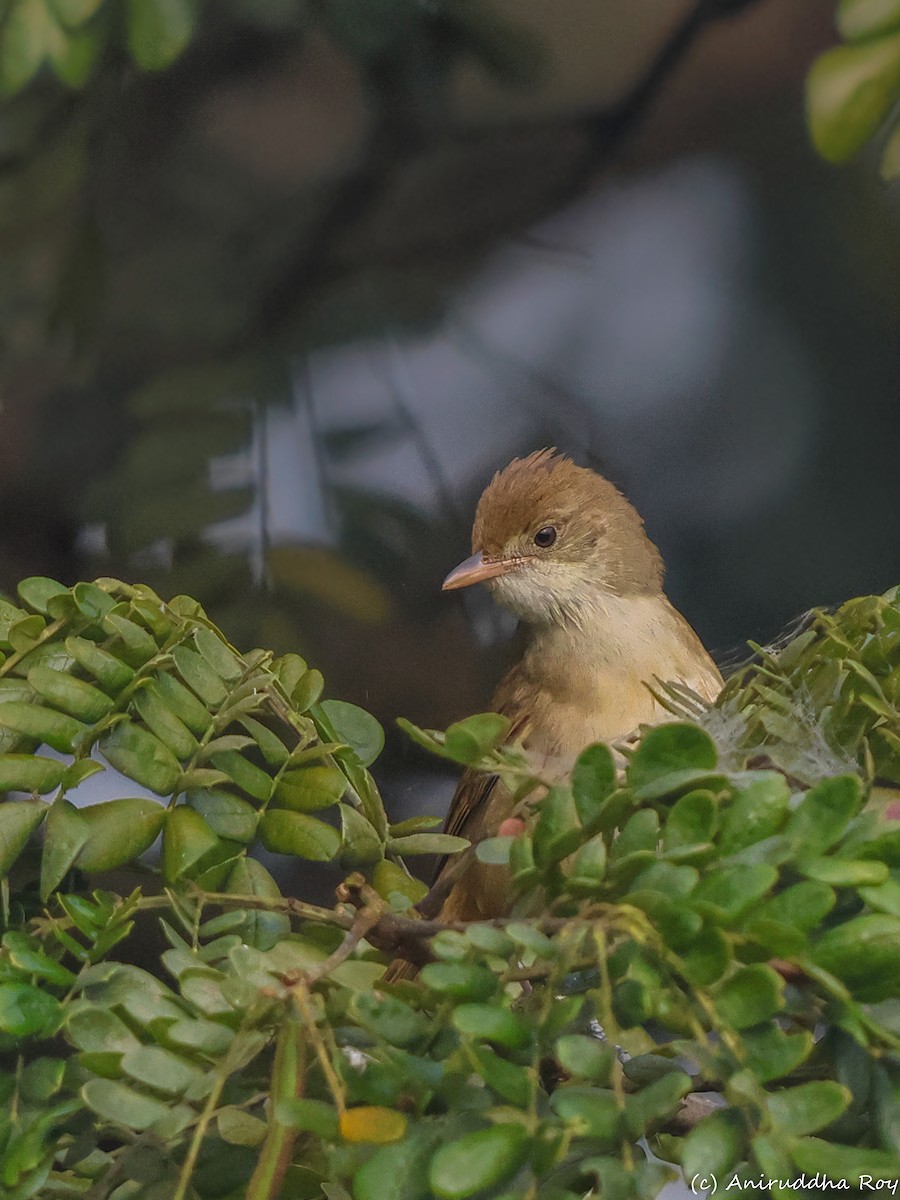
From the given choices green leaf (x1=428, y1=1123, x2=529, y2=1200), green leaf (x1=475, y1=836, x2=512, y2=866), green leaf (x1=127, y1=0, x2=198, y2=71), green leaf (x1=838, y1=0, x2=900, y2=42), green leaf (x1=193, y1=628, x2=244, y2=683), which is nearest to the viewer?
green leaf (x1=428, y1=1123, x2=529, y2=1200)

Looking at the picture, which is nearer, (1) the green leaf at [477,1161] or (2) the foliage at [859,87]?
(1) the green leaf at [477,1161]

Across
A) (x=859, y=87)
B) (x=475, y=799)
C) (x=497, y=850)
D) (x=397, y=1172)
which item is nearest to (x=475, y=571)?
(x=475, y=799)

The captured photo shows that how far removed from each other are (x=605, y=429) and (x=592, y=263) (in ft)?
0.60

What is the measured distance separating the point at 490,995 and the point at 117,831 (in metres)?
0.25

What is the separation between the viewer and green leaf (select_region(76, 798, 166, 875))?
0.60m

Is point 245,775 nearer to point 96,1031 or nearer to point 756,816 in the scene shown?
point 96,1031

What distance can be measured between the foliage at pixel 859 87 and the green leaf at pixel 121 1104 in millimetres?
1138

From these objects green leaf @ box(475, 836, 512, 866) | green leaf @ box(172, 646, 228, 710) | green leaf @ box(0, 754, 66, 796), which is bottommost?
Result: green leaf @ box(475, 836, 512, 866)

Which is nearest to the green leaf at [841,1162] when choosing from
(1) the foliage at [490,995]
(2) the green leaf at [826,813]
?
(1) the foliage at [490,995]

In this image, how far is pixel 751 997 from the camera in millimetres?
423

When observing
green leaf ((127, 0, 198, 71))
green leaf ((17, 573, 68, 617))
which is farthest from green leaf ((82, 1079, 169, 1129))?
green leaf ((127, 0, 198, 71))

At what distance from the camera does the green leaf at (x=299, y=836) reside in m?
0.62

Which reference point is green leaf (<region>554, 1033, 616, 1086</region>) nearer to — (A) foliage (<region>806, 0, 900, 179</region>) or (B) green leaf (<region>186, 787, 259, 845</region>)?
(B) green leaf (<region>186, 787, 259, 845</region>)

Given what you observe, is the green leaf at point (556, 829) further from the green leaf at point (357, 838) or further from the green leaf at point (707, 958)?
the green leaf at point (357, 838)
